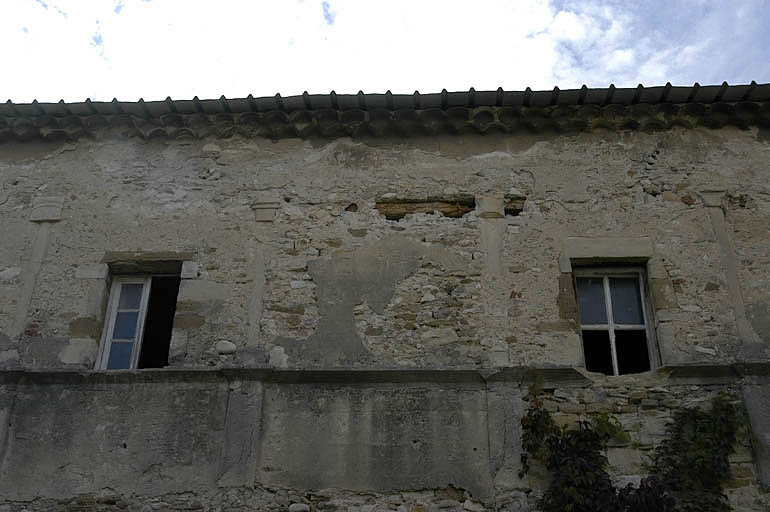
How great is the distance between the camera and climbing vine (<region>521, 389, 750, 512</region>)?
5.91m

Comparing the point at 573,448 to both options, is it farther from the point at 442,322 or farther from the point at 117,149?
the point at 117,149

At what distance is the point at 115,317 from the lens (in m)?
7.17

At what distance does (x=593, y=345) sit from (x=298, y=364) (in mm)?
2452

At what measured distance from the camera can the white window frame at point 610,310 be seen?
680 cm

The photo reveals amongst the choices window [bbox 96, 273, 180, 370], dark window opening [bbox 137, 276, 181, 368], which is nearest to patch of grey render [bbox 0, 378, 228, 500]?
window [bbox 96, 273, 180, 370]

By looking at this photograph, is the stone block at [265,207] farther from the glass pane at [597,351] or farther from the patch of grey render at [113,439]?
the glass pane at [597,351]

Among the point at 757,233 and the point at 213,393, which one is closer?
the point at 213,393

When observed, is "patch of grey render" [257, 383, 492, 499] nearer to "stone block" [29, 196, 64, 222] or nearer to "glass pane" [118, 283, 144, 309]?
"glass pane" [118, 283, 144, 309]

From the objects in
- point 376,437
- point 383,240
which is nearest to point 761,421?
point 376,437

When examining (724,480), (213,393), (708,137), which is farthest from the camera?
(708,137)

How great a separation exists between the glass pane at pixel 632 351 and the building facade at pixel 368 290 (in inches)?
1.0

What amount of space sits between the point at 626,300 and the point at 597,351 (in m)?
0.56

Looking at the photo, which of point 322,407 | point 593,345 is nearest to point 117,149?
point 322,407

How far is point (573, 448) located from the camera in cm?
617
